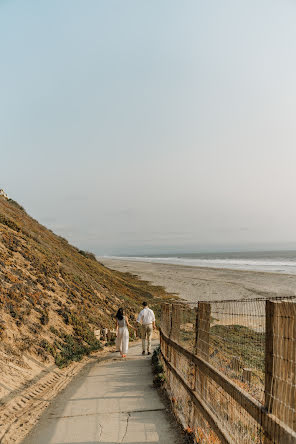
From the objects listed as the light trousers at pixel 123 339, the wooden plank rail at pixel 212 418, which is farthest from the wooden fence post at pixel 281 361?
the light trousers at pixel 123 339

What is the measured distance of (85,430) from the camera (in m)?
6.07

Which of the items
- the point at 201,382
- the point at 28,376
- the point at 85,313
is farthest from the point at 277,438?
the point at 85,313

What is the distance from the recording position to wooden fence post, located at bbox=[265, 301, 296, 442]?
2.84 metres

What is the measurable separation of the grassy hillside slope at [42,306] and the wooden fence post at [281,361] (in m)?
7.96

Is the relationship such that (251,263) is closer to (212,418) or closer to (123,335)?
(123,335)

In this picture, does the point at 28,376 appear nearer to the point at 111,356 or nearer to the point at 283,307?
the point at 111,356

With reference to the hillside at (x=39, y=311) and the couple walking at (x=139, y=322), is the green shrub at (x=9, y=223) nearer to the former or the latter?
the hillside at (x=39, y=311)

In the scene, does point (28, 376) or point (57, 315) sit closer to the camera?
point (28, 376)

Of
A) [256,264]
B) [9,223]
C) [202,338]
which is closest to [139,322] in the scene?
[202,338]

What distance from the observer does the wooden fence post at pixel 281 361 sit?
2838mm

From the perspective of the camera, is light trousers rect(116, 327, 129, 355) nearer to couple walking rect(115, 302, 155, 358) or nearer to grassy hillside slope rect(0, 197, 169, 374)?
couple walking rect(115, 302, 155, 358)

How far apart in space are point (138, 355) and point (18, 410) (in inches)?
234

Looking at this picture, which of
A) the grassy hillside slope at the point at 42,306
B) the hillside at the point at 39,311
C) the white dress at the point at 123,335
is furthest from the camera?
the white dress at the point at 123,335

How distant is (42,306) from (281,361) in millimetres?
11944
